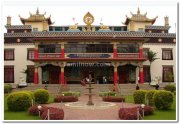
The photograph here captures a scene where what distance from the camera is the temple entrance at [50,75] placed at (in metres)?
38.8

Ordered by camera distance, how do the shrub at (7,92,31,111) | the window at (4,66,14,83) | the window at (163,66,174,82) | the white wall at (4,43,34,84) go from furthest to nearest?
the white wall at (4,43,34,84)
the window at (4,66,14,83)
the window at (163,66,174,82)
the shrub at (7,92,31,111)

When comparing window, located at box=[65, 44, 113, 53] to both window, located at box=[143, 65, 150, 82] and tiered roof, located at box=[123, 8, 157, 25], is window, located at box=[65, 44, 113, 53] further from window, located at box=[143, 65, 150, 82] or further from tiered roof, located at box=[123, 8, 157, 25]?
tiered roof, located at box=[123, 8, 157, 25]

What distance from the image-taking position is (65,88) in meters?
33.2

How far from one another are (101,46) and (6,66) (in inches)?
513

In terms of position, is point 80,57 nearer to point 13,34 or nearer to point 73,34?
point 73,34

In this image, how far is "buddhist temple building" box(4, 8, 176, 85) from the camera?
35.6 meters

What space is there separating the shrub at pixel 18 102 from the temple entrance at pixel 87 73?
66.9 ft

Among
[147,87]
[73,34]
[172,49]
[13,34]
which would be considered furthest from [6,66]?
[172,49]

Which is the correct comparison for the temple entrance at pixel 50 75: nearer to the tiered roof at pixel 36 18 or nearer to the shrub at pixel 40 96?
the tiered roof at pixel 36 18

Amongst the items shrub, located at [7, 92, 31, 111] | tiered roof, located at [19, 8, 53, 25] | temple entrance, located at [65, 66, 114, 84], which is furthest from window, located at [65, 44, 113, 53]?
shrub, located at [7, 92, 31, 111]

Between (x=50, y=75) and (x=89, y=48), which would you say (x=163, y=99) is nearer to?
(x=89, y=48)

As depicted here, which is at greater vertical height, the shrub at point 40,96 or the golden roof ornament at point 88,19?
the golden roof ornament at point 88,19

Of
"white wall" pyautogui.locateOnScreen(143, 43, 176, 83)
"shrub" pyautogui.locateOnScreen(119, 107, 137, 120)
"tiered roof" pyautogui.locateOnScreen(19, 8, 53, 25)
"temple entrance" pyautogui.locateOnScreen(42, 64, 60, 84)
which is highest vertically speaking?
"tiered roof" pyautogui.locateOnScreen(19, 8, 53, 25)

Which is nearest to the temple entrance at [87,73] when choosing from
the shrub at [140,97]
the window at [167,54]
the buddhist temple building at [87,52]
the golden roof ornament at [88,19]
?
the buddhist temple building at [87,52]
